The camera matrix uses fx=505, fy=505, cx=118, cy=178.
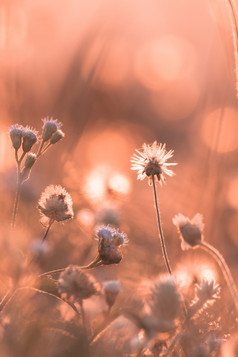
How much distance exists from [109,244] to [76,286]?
21 cm

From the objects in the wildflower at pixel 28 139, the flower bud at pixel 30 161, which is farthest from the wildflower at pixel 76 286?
the wildflower at pixel 28 139

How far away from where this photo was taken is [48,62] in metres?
5.96

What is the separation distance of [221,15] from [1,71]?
4.66 ft

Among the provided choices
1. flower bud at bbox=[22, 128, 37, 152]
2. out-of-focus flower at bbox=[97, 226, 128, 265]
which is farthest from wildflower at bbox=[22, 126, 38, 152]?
out-of-focus flower at bbox=[97, 226, 128, 265]

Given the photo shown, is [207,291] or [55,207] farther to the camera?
[55,207]

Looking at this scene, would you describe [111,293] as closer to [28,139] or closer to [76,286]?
[76,286]

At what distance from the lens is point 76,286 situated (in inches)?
42.3

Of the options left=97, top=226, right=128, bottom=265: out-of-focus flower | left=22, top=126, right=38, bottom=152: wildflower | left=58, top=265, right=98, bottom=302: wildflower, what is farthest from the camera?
left=22, top=126, right=38, bottom=152: wildflower

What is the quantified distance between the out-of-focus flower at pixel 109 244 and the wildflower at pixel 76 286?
16cm

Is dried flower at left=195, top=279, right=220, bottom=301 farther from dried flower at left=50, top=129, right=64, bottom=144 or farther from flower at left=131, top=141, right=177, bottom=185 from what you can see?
dried flower at left=50, top=129, right=64, bottom=144

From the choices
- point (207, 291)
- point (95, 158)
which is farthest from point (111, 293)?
point (95, 158)

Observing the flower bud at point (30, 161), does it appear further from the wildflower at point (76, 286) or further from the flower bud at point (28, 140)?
the wildflower at point (76, 286)

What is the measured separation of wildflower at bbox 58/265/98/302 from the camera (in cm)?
107

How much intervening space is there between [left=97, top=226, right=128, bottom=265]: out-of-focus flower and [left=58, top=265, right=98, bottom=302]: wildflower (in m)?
0.16
